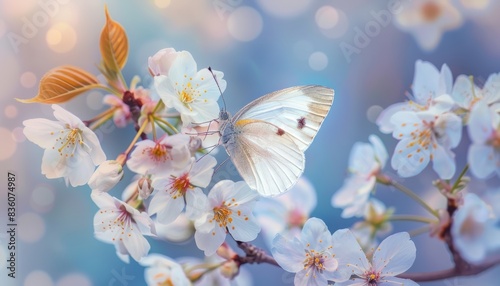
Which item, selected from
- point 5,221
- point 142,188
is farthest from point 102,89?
point 5,221

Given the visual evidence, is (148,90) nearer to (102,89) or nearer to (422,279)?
(102,89)

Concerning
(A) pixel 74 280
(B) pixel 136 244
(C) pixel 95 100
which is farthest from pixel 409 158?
(A) pixel 74 280

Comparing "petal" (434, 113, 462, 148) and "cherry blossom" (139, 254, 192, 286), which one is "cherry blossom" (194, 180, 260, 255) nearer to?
"cherry blossom" (139, 254, 192, 286)

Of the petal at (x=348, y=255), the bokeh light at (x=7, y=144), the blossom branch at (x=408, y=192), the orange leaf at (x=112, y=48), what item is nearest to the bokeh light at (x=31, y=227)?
the bokeh light at (x=7, y=144)

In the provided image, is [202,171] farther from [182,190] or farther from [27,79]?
→ [27,79]

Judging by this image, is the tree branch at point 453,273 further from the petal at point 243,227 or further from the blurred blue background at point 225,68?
the petal at point 243,227
